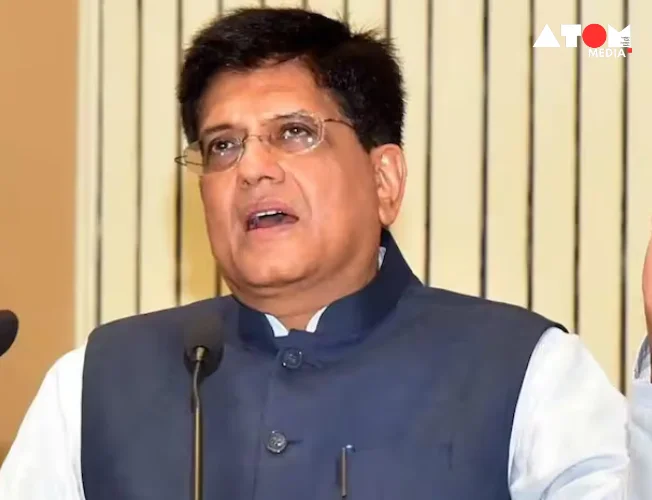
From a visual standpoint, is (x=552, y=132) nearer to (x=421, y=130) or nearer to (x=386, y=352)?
(x=421, y=130)

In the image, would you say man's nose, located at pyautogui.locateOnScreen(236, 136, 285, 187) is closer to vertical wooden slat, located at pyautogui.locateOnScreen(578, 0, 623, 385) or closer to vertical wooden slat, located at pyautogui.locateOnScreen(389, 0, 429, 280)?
vertical wooden slat, located at pyautogui.locateOnScreen(389, 0, 429, 280)

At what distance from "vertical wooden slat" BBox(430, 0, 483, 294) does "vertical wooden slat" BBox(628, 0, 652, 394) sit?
0.89ft

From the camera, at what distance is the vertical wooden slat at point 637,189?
81.2 inches

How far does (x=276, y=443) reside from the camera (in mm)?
1396

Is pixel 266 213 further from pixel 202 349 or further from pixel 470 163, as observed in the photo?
pixel 470 163

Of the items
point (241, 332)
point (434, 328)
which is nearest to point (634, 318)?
point (434, 328)

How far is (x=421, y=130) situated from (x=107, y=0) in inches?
26.3

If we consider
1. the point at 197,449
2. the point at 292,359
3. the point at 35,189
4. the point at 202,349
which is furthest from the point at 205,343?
the point at 35,189

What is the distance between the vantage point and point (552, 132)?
209 centimetres

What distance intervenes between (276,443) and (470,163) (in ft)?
2.90

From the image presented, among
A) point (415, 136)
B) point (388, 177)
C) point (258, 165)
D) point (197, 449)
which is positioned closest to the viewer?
point (197, 449)

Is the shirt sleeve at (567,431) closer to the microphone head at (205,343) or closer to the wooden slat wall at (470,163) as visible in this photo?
the microphone head at (205,343)

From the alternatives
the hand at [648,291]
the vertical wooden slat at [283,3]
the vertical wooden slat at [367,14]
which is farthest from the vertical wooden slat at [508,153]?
the hand at [648,291]

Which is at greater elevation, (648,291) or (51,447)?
(648,291)
